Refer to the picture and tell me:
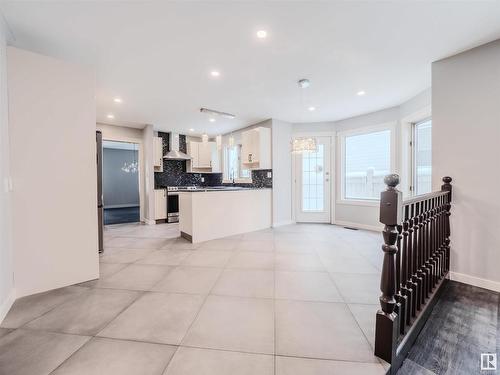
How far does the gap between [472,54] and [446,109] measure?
58 centimetres

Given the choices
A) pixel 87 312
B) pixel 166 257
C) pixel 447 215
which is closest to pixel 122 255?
pixel 166 257

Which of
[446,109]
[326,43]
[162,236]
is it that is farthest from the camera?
[162,236]

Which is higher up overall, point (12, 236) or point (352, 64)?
point (352, 64)

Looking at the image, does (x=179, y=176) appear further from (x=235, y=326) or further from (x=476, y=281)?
(x=476, y=281)

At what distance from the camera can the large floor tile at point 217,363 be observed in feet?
4.17

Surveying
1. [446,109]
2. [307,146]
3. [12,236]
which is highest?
[446,109]

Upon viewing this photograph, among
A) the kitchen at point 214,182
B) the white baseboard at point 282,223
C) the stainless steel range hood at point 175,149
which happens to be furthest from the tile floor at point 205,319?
the stainless steel range hood at point 175,149

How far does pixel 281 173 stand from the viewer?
5.39 m

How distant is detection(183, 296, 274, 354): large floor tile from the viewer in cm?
149

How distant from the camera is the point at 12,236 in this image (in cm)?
207

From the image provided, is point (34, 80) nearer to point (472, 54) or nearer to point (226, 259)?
point (226, 259)

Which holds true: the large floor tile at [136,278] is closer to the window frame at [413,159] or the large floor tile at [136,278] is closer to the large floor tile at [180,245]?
the large floor tile at [180,245]

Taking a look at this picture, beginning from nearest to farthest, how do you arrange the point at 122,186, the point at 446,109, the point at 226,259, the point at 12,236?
the point at 12,236 < the point at 446,109 < the point at 226,259 < the point at 122,186

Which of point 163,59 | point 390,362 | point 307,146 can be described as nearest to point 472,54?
point 307,146
